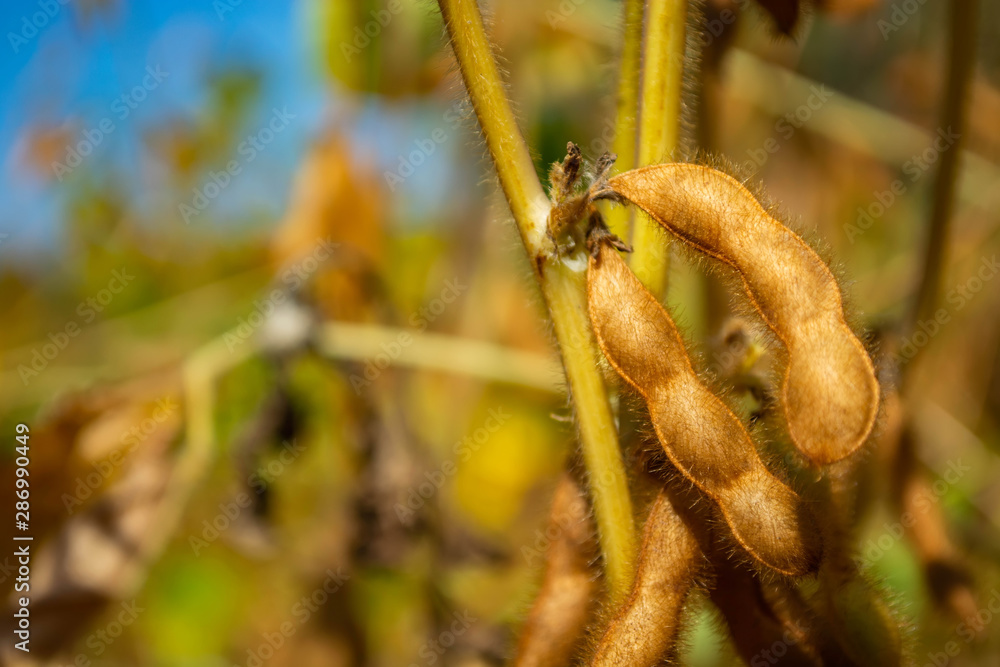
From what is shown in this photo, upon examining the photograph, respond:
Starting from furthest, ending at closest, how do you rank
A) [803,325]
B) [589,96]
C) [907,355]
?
1. [589,96]
2. [907,355]
3. [803,325]

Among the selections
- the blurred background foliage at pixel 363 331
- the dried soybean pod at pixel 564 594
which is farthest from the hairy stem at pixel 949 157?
the dried soybean pod at pixel 564 594

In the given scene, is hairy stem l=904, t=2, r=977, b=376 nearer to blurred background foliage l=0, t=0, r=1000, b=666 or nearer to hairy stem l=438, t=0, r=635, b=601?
blurred background foliage l=0, t=0, r=1000, b=666

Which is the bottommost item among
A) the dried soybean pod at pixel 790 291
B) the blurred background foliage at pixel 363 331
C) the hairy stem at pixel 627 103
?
the blurred background foliage at pixel 363 331

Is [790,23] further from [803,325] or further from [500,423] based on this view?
[500,423]

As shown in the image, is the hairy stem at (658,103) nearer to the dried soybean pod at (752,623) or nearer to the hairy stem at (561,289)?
the hairy stem at (561,289)

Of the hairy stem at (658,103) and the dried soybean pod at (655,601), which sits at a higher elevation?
the hairy stem at (658,103)

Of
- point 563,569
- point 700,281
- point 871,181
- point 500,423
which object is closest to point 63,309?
point 500,423
